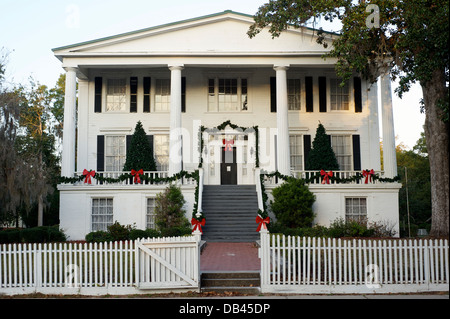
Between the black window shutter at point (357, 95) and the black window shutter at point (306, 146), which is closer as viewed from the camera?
the black window shutter at point (306, 146)

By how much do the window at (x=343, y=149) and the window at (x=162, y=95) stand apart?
916cm

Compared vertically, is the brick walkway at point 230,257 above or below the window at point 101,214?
below

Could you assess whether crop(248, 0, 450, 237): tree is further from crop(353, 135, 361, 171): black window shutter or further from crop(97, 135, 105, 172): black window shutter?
crop(97, 135, 105, 172): black window shutter

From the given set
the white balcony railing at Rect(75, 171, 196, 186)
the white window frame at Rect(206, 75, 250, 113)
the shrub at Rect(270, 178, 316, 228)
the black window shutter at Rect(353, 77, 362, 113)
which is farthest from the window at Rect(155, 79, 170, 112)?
the black window shutter at Rect(353, 77, 362, 113)

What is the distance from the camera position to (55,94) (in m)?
41.9

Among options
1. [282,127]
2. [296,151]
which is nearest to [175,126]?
[282,127]

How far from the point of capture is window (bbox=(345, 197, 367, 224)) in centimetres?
2272

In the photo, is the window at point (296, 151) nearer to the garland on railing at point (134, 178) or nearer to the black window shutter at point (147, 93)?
the garland on railing at point (134, 178)

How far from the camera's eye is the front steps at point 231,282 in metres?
11.1

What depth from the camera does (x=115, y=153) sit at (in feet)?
84.4

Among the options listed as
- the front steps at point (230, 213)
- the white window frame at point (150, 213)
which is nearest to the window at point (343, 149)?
the front steps at point (230, 213)

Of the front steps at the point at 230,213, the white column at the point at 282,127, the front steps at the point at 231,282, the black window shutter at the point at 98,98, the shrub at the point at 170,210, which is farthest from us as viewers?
the black window shutter at the point at 98,98

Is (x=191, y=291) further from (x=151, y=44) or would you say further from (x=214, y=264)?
(x=151, y=44)

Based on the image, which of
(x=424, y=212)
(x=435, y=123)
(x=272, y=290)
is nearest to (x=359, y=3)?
(x=435, y=123)
